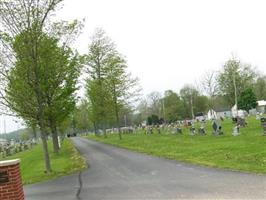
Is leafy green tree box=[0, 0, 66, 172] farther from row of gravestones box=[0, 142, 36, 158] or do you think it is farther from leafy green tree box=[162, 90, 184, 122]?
leafy green tree box=[162, 90, 184, 122]

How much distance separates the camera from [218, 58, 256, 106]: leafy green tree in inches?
3438

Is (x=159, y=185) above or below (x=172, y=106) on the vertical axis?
below

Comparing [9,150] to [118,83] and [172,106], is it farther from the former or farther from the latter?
[172,106]

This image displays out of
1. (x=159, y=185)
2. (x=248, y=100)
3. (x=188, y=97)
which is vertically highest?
(x=188, y=97)

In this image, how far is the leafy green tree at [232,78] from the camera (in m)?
87.3

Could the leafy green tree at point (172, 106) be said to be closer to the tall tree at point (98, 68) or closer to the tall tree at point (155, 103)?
the tall tree at point (155, 103)

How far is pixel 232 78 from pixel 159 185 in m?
78.2

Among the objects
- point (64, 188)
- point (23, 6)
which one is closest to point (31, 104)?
point (23, 6)

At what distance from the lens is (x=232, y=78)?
292 feet

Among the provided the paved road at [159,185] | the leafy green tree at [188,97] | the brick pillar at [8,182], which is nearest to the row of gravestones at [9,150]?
the paved road at [159,185]

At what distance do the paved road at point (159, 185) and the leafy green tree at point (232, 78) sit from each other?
232ft

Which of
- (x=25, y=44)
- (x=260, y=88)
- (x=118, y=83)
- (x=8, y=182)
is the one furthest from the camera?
(x=260, y=88)

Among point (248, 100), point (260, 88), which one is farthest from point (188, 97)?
point (248, 100)

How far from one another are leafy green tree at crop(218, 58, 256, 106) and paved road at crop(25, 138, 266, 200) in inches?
2781
